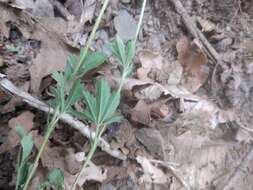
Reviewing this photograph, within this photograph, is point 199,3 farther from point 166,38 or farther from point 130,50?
point 130,50

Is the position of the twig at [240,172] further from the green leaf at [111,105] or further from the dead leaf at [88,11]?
the dead leaf at [88,11]

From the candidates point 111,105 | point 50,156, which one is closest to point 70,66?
point 111,105

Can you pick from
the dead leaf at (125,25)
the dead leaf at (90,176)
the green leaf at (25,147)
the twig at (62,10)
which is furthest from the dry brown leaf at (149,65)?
the green leaf at (25,147)

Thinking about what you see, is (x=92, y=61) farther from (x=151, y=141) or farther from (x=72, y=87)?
(x=151, y=141)

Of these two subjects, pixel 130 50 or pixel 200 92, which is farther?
pixel 200 92

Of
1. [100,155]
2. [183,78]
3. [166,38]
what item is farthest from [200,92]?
[100,155]

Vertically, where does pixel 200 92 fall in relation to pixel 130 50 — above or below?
below
